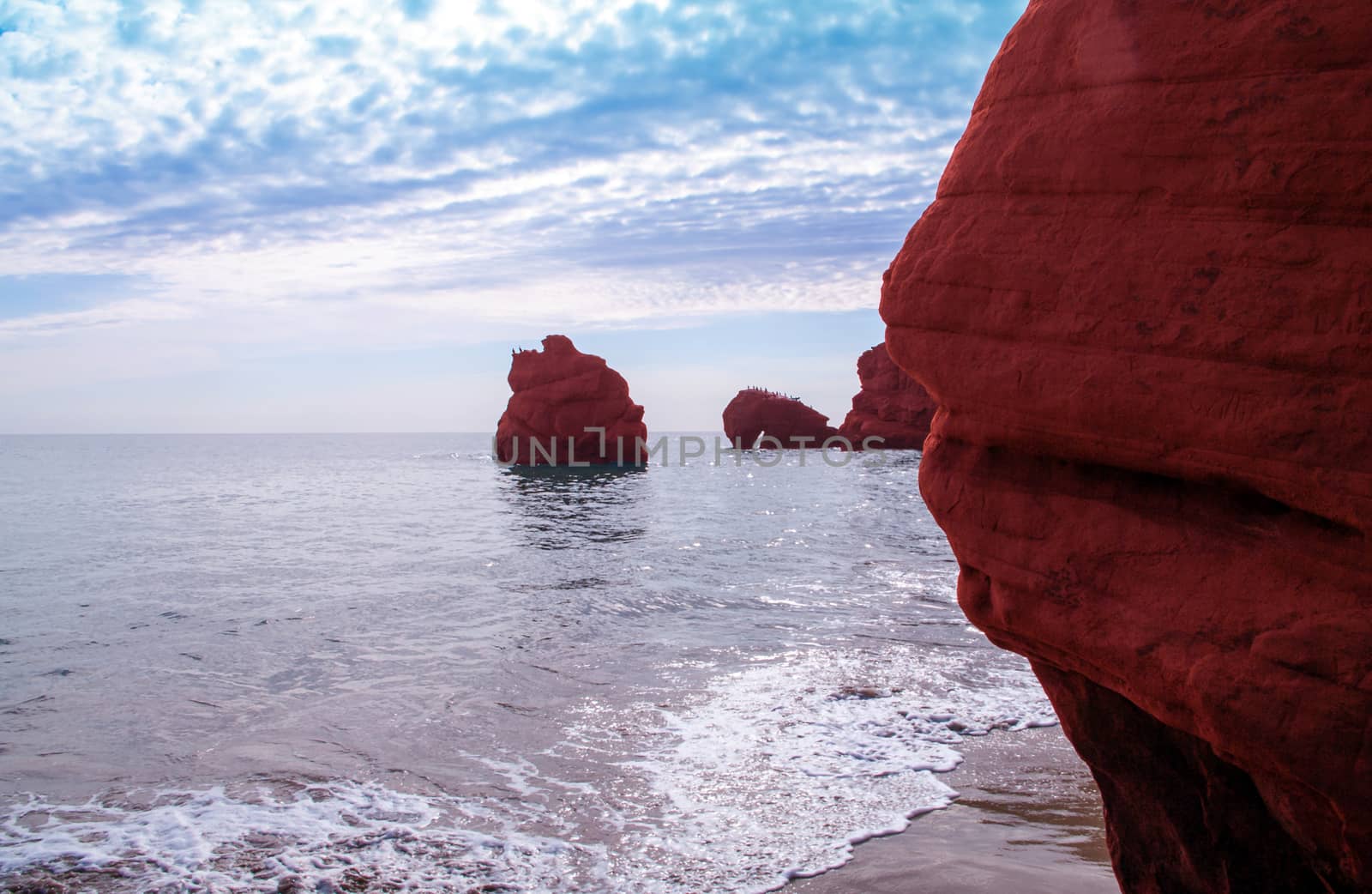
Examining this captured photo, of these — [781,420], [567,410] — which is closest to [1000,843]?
[567,410]

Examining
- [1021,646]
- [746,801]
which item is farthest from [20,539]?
[1021,646]

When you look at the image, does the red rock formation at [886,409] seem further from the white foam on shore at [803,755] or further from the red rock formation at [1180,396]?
the red rock formation at [1180,396]

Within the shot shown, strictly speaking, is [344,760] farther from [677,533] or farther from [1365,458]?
[677,533]

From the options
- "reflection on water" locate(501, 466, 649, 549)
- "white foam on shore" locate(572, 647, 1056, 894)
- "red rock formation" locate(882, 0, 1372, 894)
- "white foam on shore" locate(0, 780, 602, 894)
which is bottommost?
"white foam on shore" locate(0, 780, 602, 894)

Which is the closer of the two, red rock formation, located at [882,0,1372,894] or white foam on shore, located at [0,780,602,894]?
red rock formation, located at [882,0,1372,894]

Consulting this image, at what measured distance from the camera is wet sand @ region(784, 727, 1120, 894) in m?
5.13

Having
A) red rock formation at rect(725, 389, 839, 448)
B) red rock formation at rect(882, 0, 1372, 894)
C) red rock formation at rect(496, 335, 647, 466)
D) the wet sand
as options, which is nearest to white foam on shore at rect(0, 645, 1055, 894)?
Answer: the wet sand

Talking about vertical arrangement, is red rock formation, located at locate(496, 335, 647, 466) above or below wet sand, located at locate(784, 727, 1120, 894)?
above

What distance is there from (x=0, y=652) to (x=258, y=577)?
5916 millimetres

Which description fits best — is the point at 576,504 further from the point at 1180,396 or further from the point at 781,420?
the point at 781,420

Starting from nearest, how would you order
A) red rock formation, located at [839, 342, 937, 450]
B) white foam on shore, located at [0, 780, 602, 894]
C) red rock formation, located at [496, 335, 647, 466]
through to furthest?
1. white foam on shore, located at [0, 780, 602, 894]
2. red rock formation, located at [496, 335, 647, 466]
3. red rock formation, located at [839, 342, 937, 450]

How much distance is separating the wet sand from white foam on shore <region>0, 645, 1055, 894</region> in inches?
7.0

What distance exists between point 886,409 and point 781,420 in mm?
11212

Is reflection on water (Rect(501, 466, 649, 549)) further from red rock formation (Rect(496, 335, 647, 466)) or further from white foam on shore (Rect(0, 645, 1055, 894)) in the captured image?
white foam on shore (Rect(0, 645, 1055, 894))
